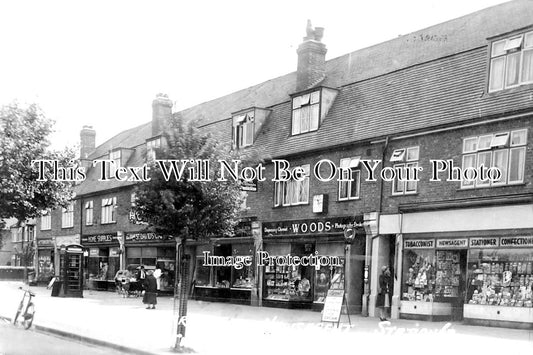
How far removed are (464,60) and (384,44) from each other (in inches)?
197

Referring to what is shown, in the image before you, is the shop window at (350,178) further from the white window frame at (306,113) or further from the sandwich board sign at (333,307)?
the sandwich board sign at (333,307)

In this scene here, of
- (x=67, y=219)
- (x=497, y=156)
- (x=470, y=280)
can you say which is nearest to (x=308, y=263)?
(x=470, y=280)

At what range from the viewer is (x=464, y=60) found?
51.9ft

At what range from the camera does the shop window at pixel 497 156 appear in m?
14.0

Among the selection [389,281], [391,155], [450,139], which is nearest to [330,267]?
[389,281]

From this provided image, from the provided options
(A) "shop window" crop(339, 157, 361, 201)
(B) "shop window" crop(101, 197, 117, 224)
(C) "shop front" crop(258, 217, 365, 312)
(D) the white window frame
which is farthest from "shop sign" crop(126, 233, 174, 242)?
(A) "shop window" crop(339, 157, 361, 201)

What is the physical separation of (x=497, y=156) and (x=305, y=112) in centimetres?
767

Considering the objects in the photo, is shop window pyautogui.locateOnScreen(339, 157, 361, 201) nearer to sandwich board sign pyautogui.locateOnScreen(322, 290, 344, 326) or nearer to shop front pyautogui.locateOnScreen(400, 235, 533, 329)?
shop front pyautogui.locateOnScreen(400, 235, 533, 329)

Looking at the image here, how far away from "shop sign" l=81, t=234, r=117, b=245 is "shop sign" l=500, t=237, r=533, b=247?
21690mm

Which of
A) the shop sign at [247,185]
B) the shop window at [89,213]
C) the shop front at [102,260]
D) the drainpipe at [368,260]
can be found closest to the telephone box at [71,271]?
the shop front at [102,260]

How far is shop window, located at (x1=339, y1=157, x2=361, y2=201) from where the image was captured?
1798 centimetres

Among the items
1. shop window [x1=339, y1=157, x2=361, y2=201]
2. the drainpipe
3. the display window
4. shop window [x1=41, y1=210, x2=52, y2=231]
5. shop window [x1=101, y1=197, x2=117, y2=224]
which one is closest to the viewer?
the display window

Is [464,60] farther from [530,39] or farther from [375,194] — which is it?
[375,194]

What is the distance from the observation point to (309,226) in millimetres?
19578
